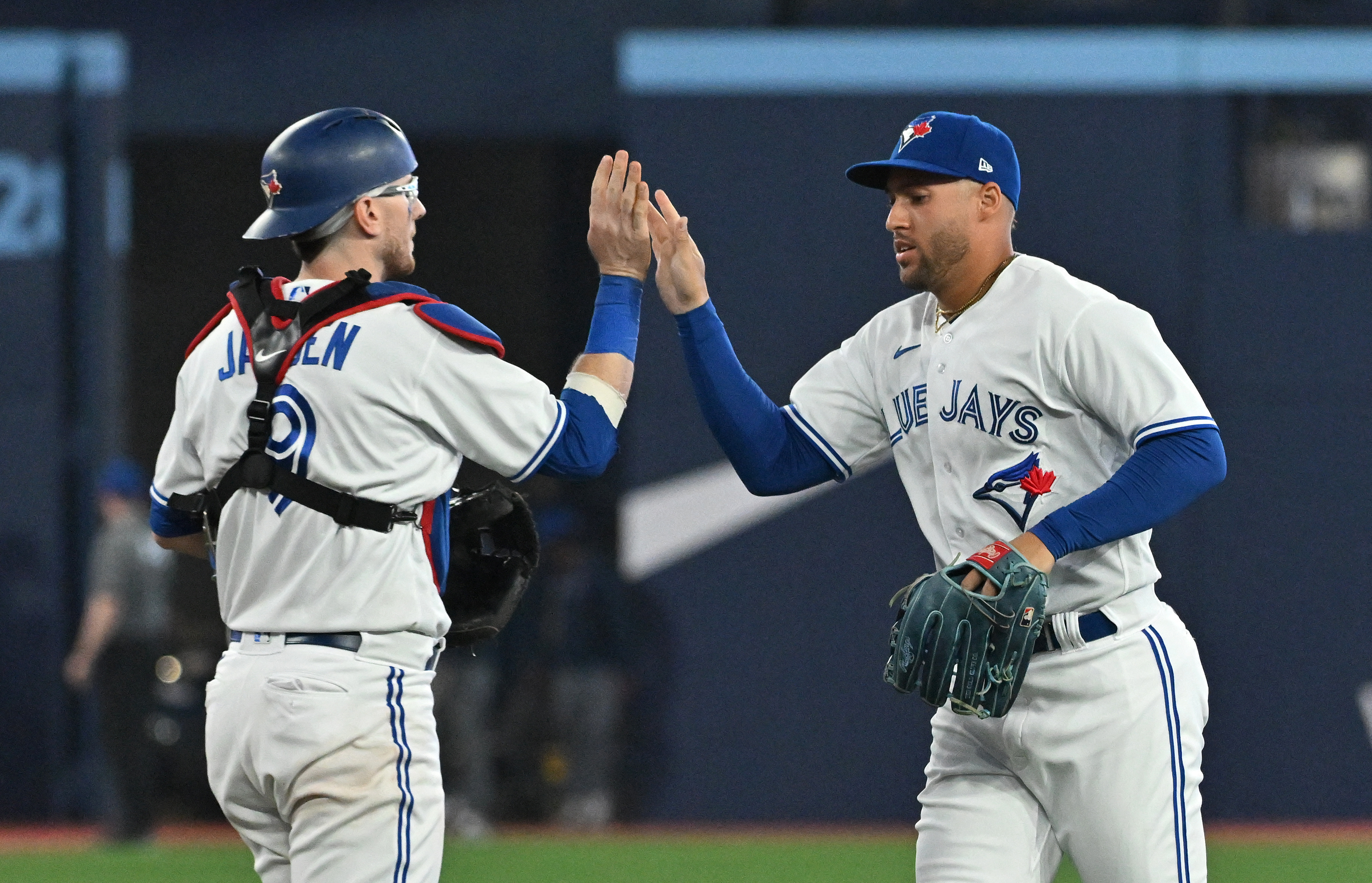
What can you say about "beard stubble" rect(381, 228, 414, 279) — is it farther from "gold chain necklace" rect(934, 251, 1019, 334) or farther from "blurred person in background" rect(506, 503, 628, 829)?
"blurred person in background" rect(506, 503, 628, 829)

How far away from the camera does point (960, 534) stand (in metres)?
3.75

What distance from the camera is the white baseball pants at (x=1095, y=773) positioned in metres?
3.48

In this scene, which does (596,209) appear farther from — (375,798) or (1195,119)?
(1195,119)

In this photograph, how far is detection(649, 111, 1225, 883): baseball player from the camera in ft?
11.4

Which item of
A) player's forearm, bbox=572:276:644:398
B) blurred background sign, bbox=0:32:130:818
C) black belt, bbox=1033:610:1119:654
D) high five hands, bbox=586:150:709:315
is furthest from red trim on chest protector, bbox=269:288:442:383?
blurred background sign, bbox=0:32:130:818

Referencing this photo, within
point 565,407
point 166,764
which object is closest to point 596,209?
point 565,407

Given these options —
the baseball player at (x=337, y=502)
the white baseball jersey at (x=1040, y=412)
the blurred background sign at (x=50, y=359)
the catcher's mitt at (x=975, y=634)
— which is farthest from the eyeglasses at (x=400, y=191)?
the blurred background sign at (x=50, y=359)

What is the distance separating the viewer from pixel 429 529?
328cm

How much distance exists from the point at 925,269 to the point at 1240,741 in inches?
332

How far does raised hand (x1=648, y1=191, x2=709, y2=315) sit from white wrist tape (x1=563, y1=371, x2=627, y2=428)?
1.83 feet

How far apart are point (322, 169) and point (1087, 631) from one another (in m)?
1.87

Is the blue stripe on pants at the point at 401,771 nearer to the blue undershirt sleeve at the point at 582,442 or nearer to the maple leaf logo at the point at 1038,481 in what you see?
the blue undershirt sleeve at the point at 582,442

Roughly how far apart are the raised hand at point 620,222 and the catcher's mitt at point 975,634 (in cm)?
97

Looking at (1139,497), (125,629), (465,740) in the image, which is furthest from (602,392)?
(465,740)
